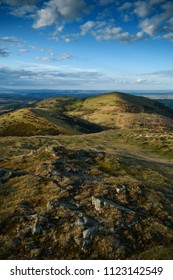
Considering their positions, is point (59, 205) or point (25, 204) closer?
point (59, 205)

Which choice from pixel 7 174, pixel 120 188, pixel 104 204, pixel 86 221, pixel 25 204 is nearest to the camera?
pixel 86 221

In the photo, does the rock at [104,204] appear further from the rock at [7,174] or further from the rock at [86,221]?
the rock at [7,174]

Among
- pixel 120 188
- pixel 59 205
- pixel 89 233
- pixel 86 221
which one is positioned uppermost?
pixel 120 188

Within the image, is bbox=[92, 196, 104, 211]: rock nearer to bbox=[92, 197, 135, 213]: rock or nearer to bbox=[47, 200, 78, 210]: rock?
bbox=[92, 197, 135, 213]: rock

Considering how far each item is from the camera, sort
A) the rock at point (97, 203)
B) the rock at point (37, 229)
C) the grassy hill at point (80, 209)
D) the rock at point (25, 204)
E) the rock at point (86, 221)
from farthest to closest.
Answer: the rock at point (25, 204), the rock at point (97, 203), the rock at point (86, 221), the rock at point (37, 229), the grassy hill at point (80, 209)

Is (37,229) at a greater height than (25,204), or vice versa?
(25,204)

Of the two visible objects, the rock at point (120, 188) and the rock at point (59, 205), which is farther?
the rock at point (120, 188)

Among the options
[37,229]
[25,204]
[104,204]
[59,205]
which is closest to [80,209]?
[59,205]

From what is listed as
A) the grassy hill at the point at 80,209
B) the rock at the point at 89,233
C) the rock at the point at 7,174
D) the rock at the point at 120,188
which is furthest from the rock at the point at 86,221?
the rock at the point at 7,174

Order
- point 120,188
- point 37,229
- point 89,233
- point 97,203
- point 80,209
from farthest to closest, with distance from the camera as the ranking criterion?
point 120,188
point 97,203
point 80,209
point 37,229
point 89,233

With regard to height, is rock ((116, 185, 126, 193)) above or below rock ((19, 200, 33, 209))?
above

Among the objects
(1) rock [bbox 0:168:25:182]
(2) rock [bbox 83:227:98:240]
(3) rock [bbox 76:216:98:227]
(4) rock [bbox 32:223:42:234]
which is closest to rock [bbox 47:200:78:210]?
(3) rock [bbox 76:216:98:227]

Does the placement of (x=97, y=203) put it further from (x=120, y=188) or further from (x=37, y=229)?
(x=37, y=229)

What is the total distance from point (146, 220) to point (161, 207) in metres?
2.02
